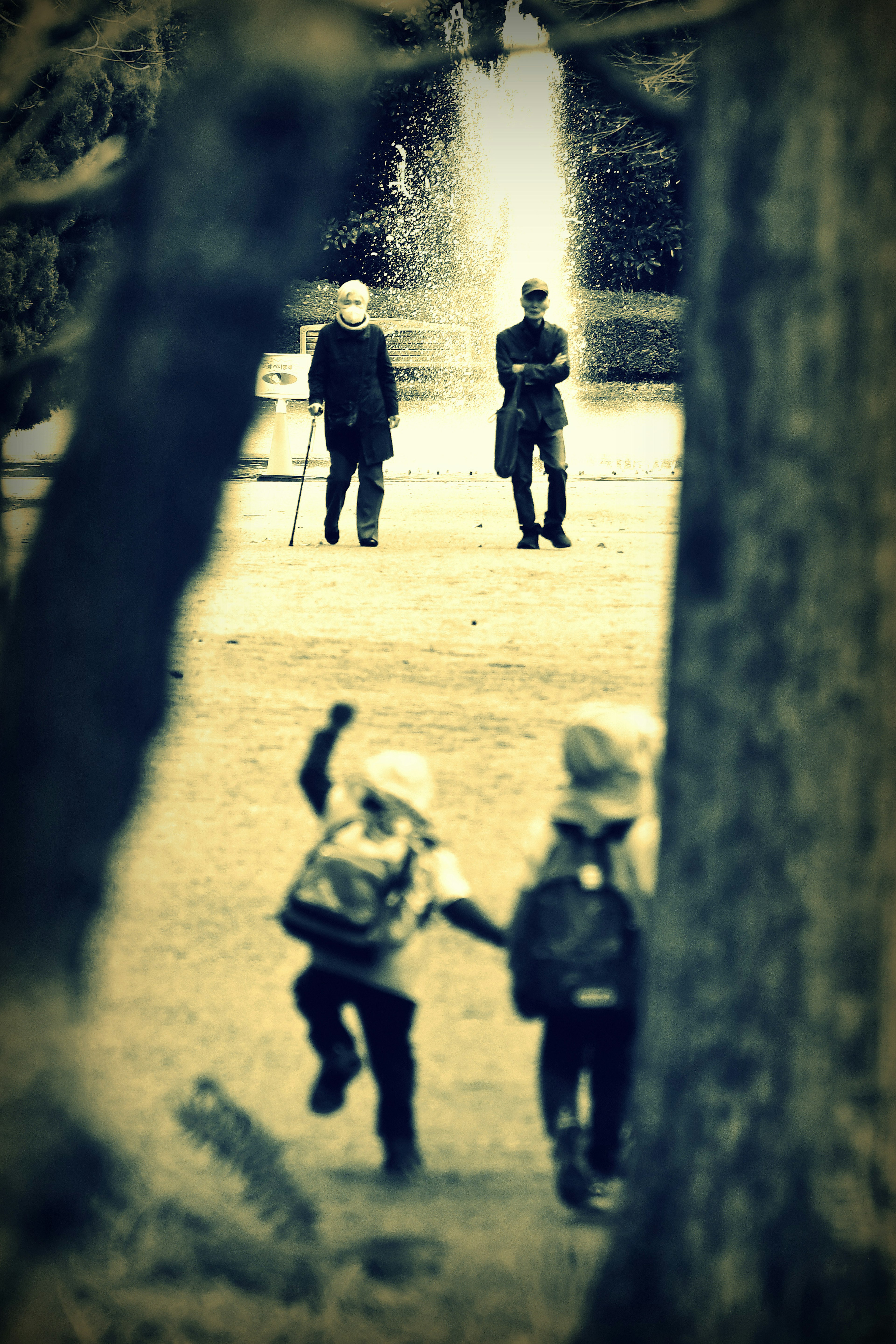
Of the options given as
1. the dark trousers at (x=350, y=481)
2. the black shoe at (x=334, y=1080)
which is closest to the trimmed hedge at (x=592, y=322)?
the dark trousers at (x=350, y=481)

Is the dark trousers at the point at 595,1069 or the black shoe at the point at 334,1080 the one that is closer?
the dark trousers at the point at 595,1069

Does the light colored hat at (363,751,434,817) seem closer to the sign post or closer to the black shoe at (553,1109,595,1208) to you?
the black shoe at (553,1109,595,1208)

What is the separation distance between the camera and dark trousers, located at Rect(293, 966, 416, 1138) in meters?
2.86

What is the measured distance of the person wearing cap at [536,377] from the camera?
994 cm

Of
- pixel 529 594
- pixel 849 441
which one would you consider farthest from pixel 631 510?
pixel 849 441

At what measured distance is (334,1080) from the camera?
122 inches

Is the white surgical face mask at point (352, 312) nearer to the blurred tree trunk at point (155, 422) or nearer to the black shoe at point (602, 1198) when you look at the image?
the blurred tree trunk at point (155, 422)

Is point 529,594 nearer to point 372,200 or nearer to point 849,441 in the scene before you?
point 849,441

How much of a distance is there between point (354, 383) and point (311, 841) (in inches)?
228

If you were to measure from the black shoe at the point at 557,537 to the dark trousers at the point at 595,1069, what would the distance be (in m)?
7.87

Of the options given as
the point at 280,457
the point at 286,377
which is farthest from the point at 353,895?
the point at 280,457

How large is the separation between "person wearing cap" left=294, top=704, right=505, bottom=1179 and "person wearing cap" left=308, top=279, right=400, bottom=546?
23.4 feet

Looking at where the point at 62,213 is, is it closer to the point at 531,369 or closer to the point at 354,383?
the point at 354,383

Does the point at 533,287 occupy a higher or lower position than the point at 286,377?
lower
